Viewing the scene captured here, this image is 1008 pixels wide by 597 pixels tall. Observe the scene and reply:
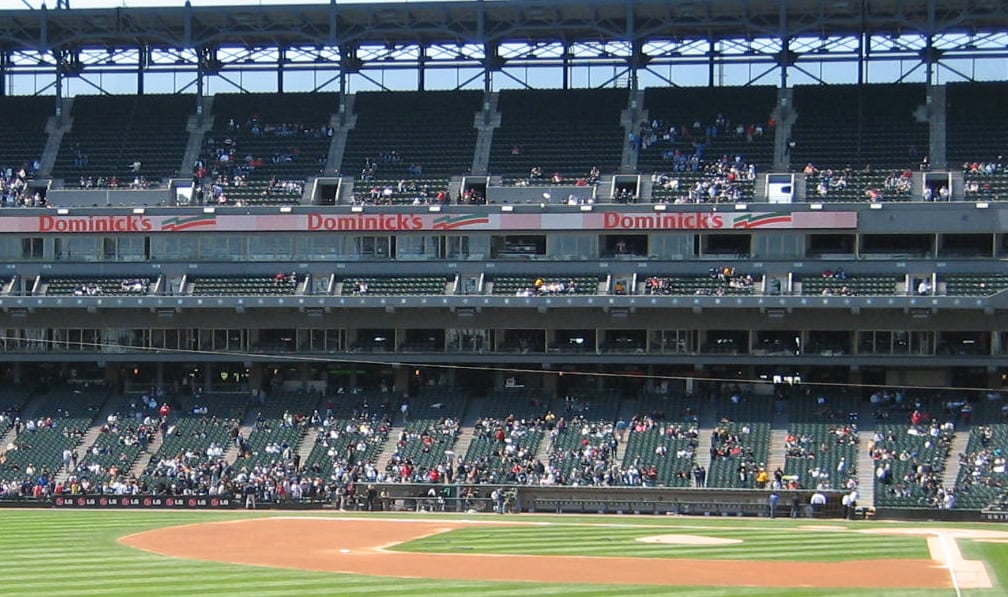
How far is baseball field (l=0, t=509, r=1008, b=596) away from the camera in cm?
Answer: 3400

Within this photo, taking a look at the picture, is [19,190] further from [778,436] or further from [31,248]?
[778,436]

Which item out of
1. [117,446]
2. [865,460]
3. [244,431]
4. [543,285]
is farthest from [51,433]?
[865,460]

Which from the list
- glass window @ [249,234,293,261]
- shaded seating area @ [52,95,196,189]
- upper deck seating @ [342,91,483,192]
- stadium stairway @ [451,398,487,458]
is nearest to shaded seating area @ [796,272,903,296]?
stadium stairway @ [451,398,487,458]

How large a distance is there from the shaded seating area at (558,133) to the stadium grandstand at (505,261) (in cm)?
18

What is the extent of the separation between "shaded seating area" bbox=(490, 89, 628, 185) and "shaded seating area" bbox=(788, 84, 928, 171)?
331 inches

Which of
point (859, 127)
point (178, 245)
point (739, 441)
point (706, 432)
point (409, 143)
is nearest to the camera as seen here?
point (739, 441)

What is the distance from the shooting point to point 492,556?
40.3 m

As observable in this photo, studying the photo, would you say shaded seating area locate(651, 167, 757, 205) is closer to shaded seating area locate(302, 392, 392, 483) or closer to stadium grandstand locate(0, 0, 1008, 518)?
stadium grandstand locate(0, 0, 1008, 518)

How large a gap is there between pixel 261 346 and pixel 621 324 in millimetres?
16180

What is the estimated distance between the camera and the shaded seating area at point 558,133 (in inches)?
2874

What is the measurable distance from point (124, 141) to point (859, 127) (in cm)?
3465

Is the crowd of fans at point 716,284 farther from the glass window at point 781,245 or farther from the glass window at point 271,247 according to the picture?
the glass window at point 271,247

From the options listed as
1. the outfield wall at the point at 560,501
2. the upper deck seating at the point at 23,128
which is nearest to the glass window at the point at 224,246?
the upper deck seating at the point at 23,128

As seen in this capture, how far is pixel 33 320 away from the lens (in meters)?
73.1
